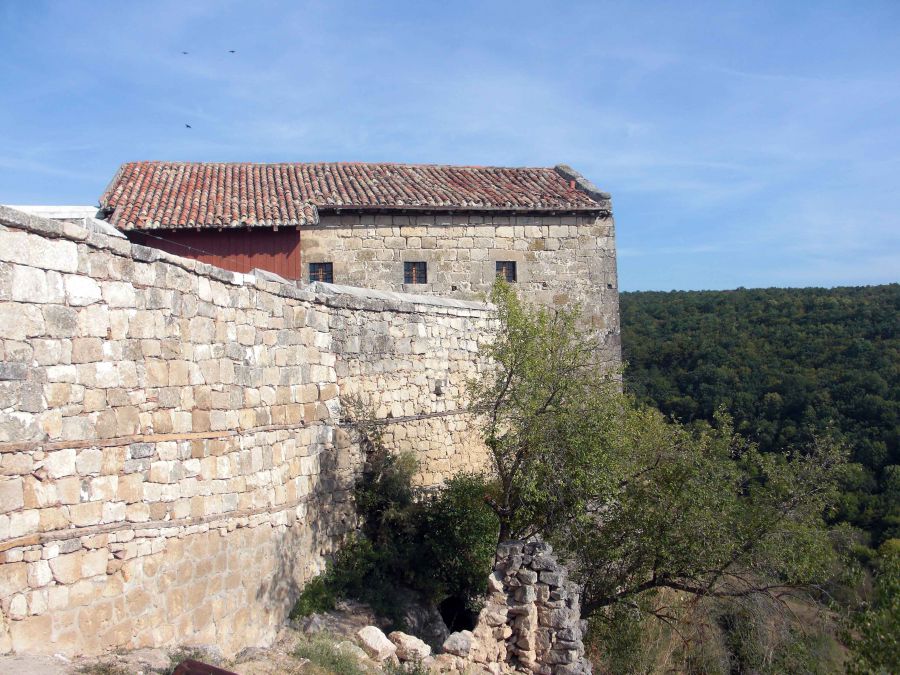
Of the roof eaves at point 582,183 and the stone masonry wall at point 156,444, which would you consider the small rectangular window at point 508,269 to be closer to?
the roof eaves at point 582,183

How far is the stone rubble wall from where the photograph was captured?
8641mm

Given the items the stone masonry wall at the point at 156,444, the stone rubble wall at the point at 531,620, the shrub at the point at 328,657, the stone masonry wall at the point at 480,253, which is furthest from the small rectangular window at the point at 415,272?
the shrub at the point at 328,657

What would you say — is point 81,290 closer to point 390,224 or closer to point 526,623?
point 526,623

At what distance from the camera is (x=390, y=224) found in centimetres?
1864

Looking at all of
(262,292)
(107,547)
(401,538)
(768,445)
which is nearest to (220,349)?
(262,292)

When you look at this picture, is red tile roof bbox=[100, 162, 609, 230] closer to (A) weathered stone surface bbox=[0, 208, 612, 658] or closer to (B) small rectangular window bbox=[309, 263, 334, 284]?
(B) small rectangular window bbox=[309, 263, 334, 284]

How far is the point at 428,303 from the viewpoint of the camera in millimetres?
12344

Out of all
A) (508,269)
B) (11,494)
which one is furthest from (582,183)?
(11,494)

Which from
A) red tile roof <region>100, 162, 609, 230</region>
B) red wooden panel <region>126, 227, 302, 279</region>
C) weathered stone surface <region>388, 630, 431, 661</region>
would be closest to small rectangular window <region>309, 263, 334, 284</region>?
red wooden panel <region>126, 227, 302, 279</region>

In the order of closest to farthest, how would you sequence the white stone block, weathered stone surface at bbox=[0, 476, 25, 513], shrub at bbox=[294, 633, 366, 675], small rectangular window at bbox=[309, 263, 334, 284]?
weathered stone surface at bbox=[0, 476, 25, 513], the white stone block, shrub at bbox=[294, 633, 366, 675], small rectangular window at bbox=[309, 263, 334, 284]

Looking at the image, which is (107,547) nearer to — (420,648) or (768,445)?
(420,648)

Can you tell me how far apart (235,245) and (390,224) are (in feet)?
11.9

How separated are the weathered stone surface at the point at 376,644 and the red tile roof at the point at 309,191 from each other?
34.9 feet

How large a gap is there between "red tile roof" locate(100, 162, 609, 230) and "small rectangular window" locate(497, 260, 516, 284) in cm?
128
